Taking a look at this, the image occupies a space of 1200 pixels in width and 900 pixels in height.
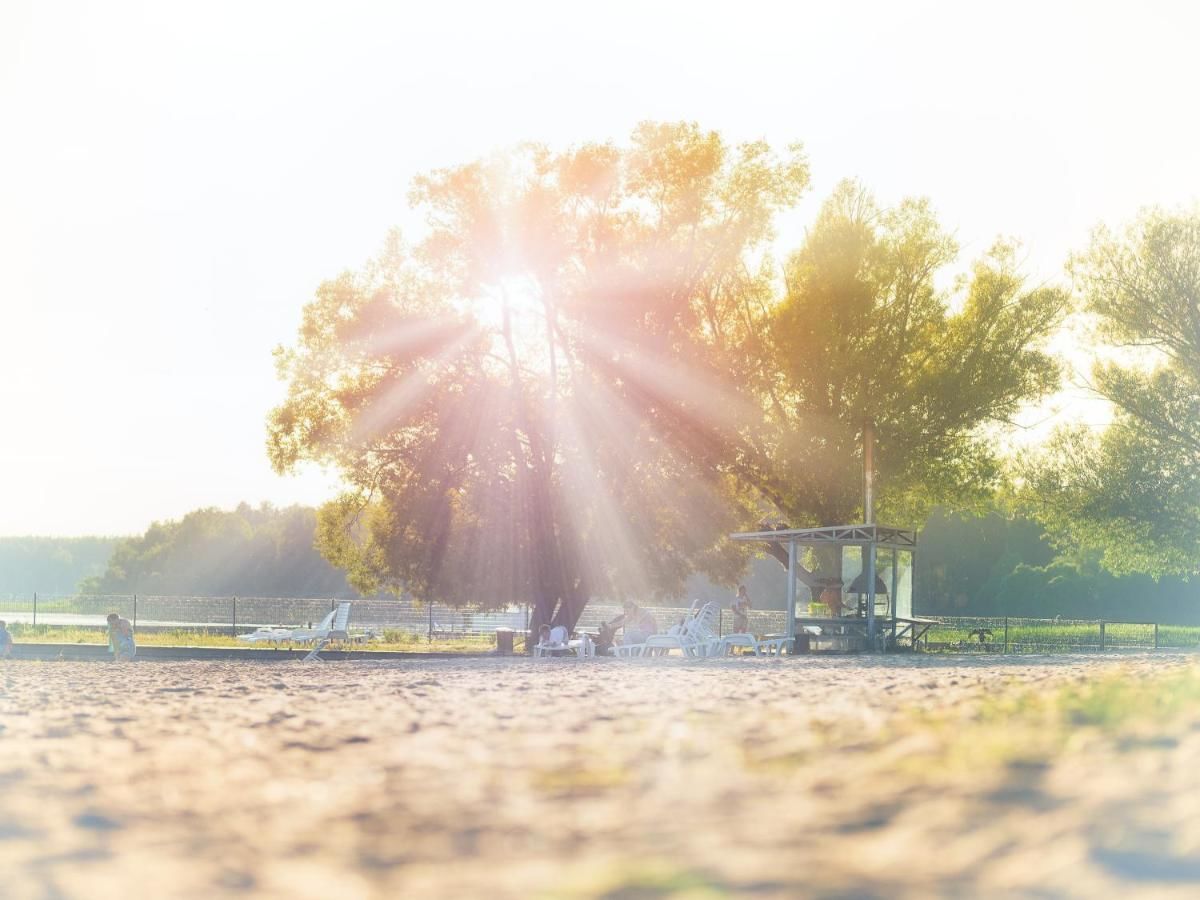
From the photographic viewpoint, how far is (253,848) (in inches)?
128

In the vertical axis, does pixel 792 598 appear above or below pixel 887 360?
below

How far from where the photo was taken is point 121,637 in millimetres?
23062

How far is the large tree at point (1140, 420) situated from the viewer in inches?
1490

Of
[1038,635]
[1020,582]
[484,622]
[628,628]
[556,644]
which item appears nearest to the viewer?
[628,628]

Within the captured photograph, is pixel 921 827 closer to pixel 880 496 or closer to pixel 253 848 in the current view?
pixel 253 848

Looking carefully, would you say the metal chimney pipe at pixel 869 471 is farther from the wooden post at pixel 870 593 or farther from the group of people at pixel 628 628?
the wooden post at pixel 870 593

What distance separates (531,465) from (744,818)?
30450mm

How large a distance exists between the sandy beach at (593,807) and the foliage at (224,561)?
10033 cm

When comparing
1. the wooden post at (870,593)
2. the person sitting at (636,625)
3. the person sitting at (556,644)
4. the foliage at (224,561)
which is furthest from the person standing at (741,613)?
the foliage at (224,561)

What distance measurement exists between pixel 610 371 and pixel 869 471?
6.77 m

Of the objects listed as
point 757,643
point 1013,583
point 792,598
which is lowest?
point 757,643

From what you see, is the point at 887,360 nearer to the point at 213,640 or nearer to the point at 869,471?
the point at 869,471

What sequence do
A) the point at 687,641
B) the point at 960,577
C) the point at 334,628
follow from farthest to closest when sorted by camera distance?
the point at 960,577 → the point at 334,628 → the point at 687,641


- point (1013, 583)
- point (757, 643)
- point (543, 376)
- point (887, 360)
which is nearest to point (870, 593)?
point (757, 643)
